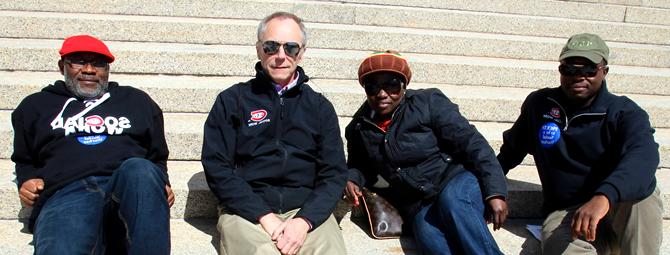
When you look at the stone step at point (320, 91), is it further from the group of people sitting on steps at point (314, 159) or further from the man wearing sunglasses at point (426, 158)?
the man wearing sunglasses at point (426, 158)

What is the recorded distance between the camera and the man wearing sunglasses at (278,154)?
108 inches

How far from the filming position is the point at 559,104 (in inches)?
124

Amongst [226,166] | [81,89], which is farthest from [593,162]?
[81,89]

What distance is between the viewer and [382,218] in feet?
10.5

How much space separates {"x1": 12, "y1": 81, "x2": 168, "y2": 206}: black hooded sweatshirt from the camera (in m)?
2.77

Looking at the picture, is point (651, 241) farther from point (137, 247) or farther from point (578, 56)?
point (137, 247)

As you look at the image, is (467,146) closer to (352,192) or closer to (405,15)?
(352,192)

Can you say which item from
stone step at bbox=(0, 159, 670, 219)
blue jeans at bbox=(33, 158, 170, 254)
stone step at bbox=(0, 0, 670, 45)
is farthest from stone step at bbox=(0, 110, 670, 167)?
stone step at bbox=(0, 0, 670, 45)

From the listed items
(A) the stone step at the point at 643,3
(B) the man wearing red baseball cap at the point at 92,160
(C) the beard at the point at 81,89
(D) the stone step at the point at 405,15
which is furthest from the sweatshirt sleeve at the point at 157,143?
(A) the stone step at the point at 643,3

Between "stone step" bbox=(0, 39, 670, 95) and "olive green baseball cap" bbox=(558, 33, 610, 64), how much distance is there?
1.86m

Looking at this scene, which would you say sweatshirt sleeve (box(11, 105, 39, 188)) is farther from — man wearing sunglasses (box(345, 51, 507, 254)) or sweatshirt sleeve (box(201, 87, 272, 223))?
man wearing sunglasses (box(345, 51, 507, 254))

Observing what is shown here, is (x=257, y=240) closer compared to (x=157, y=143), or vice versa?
(x=257, y=240)

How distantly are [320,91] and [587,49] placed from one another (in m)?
1.85

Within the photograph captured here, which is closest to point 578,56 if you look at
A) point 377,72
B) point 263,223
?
point 377,72
